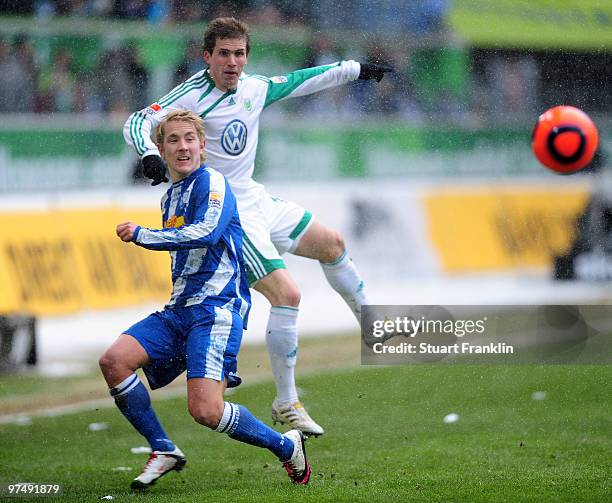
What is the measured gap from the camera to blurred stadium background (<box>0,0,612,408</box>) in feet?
30.2

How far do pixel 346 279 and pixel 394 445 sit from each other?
1.01 metres

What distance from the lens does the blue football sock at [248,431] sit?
5516mm

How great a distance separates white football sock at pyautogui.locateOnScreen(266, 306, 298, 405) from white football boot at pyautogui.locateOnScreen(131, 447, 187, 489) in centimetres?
78

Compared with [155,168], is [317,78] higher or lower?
higher

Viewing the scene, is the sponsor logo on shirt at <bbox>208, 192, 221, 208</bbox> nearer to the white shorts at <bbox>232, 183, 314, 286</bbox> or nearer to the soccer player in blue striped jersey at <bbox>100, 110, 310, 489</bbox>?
the soccer player in blue striped jersey at <bbox>100, 110, 310, 489</bbox>

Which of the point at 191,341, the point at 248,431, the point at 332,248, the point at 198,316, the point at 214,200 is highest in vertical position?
the point at 214,200

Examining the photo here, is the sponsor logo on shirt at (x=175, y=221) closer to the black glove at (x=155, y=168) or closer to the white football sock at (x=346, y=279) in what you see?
the black glove at (x=155, y=168)

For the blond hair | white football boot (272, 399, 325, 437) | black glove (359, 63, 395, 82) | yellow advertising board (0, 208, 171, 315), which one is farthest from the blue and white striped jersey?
yellow advertising board (0, 208, 171, 315)

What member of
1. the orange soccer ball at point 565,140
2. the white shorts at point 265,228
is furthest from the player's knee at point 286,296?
the orange soccer ball at point 565,140

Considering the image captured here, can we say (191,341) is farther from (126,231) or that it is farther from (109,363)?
(126,231)

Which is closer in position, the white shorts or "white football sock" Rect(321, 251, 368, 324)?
the white shorts

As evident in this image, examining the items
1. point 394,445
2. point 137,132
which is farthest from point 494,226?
point 137,132

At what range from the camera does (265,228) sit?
21.3 feet

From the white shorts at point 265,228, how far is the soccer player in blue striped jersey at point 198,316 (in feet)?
1.64
